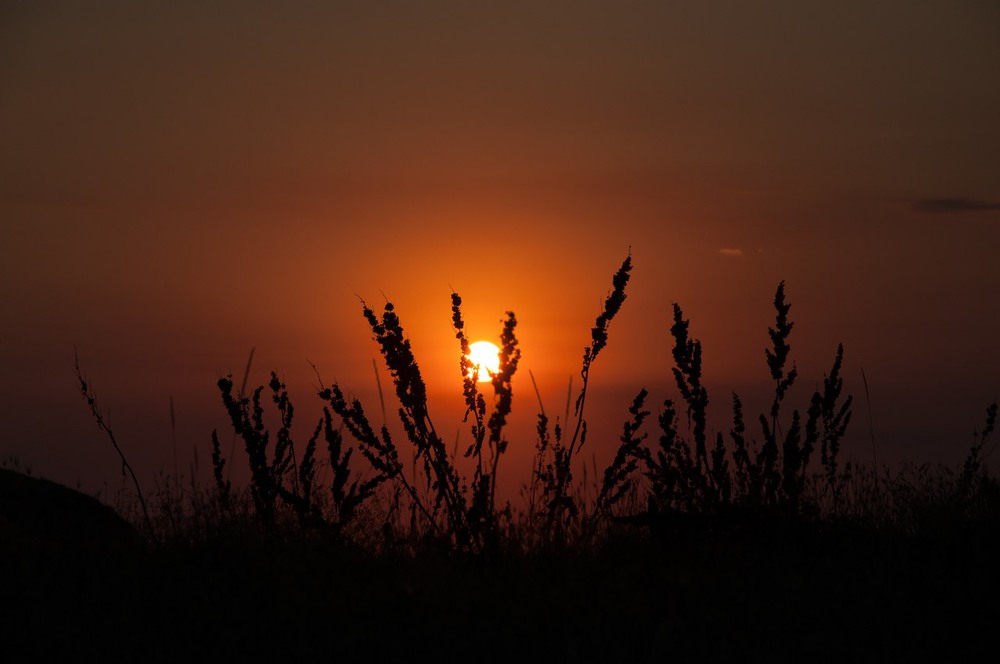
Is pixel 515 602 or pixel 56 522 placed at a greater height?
pixel 56 522

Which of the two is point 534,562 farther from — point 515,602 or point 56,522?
point 56,522

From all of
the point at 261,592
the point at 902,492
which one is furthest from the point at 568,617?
the point at 902,492

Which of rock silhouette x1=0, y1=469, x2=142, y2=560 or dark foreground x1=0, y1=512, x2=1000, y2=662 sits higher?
rock silhouette x1=0, y1=469, x2=142, y2=560

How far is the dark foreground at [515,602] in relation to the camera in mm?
4422

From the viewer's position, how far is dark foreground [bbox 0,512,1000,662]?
4422 mm

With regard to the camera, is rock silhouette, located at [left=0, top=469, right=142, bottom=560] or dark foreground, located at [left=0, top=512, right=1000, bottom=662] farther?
rock silhouette, located at [left=0, top=469, right=142, bottom=560]

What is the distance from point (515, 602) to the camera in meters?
4.93

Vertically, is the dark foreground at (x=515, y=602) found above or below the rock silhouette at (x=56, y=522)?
below

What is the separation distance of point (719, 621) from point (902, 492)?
2.79m

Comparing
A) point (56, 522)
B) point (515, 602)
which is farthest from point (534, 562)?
point (56, 522)

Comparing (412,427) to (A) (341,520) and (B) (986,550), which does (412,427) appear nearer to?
(A) (341,520)

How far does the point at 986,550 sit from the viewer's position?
5734 mm

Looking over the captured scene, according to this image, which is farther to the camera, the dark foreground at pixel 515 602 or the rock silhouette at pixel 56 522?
the rock silhouette at pixel 56 522

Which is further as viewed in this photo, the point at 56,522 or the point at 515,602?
the point at 56,522
